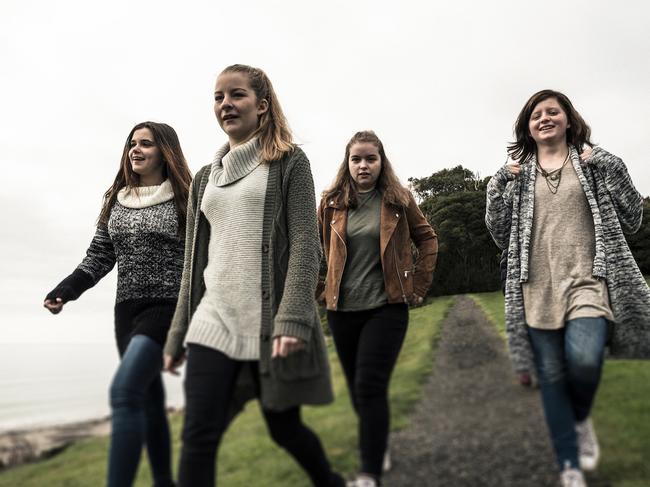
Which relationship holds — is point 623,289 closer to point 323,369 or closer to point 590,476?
point 590,476

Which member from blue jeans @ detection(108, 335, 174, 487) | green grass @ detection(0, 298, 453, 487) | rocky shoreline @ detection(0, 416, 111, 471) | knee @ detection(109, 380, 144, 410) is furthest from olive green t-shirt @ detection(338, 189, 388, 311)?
rocky shoreline @ detection(0, 416, 111, 471)

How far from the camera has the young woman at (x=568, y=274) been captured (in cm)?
287

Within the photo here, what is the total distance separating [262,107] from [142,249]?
1265 mm

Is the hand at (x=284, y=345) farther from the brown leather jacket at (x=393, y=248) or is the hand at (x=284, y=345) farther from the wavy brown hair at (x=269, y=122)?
the brown leather jacket at (x=393, y=248)

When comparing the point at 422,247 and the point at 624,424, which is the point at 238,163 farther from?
the point at 624,424

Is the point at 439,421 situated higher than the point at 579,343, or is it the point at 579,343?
the point at 579,343

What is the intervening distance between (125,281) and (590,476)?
2.84 meters

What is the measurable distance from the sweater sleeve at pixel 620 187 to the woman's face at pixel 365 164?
1.36 meters

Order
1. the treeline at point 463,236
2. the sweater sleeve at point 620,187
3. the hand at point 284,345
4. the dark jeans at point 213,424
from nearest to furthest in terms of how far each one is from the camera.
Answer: the dark jeans at point 213,424, the hand at point 284,345, the sweater sleeve at point 620,187, the treeline at point 463,236

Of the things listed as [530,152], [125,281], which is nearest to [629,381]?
[530,152]

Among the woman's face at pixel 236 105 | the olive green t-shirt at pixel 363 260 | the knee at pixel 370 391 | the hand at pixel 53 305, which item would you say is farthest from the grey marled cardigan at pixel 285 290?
the hand at pixel 53 305

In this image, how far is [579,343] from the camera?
112 inches

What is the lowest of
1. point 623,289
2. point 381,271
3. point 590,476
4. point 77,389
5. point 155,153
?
point 590,476

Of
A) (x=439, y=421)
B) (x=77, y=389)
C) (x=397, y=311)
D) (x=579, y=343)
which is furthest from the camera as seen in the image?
(x=77, y=389)
